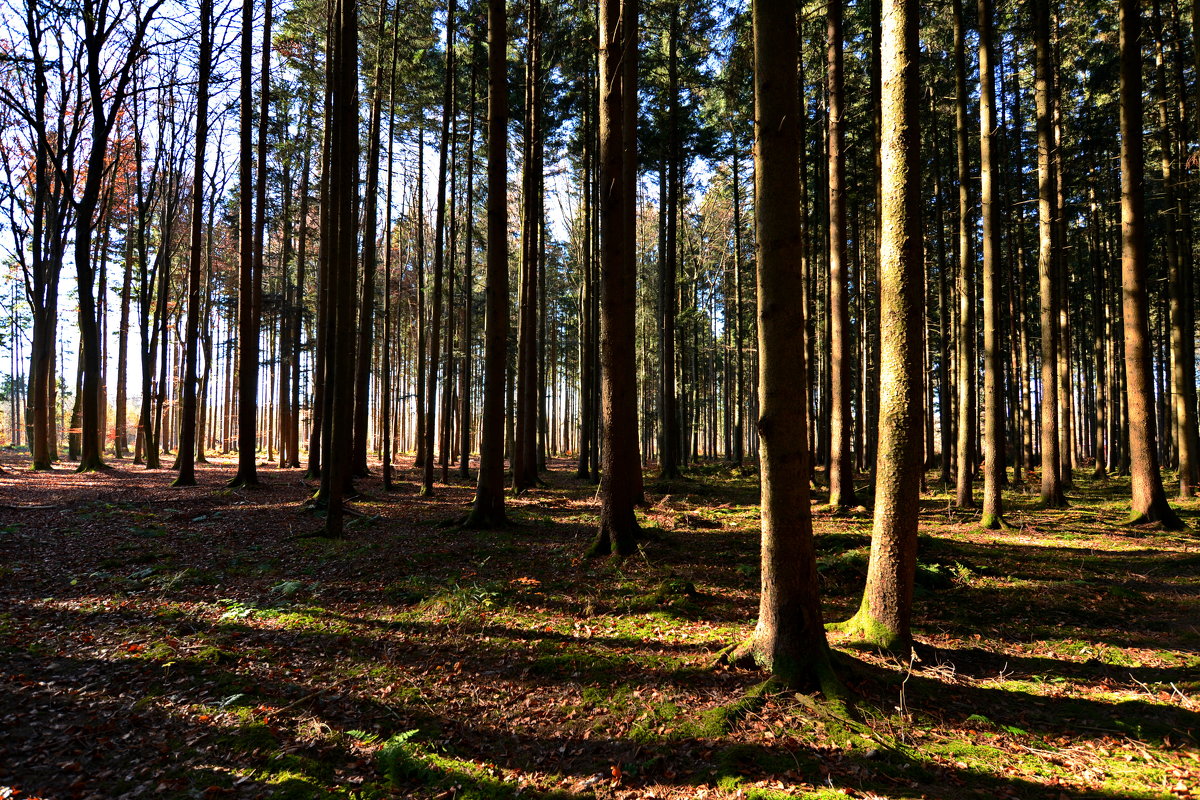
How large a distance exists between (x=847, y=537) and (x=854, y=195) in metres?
16.2

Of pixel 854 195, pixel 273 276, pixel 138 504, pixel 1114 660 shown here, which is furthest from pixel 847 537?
pixel 273 276

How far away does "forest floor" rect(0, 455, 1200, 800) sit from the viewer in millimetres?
3299

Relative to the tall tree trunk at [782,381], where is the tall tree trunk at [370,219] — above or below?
above

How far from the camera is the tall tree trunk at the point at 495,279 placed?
32.4ft

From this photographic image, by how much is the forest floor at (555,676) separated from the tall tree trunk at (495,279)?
1.64 metres

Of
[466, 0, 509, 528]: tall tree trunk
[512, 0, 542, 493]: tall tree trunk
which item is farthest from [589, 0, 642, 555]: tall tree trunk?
[512, 0, 542, 493]: tall tree trunk

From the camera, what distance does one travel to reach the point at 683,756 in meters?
3.50

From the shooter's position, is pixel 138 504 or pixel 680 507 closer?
pixel 138 504

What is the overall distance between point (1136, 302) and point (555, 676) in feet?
43.4

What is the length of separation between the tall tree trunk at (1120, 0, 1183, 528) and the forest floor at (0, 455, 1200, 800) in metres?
1.68

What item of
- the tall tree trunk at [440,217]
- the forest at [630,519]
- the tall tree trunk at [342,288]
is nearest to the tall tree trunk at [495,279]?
the forest at [630,519]

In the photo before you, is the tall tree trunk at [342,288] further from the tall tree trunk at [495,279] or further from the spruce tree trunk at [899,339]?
the spruce tree trunk at [899,339]

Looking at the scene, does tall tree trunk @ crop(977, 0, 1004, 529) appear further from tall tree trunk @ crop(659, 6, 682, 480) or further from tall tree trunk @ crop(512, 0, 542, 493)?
tall tree trunk @ crop(512, 0, 542, 493)

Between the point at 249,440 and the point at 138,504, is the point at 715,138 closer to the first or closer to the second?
the point at 249,440
